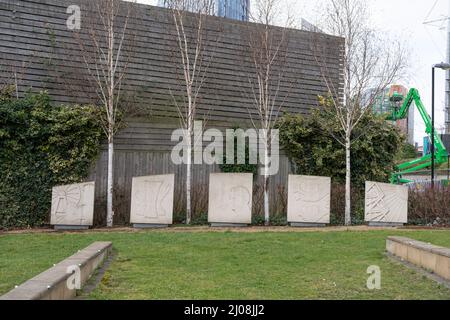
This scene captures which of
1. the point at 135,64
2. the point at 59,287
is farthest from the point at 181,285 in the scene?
the point at 135,64

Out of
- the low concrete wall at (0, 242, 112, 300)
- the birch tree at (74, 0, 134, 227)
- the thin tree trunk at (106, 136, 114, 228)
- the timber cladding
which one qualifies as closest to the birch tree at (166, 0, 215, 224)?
the timber cladding

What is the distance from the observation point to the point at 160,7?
59.3 ft

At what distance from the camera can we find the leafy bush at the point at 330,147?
1800 centimetres

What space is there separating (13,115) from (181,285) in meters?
10.4

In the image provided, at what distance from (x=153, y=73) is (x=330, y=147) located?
7.09 meters

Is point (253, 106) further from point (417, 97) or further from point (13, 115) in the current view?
point (417, 97)

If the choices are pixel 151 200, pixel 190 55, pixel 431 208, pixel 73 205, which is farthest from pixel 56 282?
pixel 431 208

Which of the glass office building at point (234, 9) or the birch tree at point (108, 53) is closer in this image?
the birch tree at point (108, 53)

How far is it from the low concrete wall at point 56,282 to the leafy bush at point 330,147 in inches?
455

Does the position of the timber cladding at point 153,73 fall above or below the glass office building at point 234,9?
below

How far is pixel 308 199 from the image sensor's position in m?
15.1

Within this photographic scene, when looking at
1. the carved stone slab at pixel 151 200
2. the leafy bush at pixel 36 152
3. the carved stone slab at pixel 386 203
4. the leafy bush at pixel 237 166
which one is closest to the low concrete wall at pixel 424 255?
the carved stone slab at pixel 386 203

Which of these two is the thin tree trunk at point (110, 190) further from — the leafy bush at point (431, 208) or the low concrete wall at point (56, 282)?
the leafy bush at point (431, 208)

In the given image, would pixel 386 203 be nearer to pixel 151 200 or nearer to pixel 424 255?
pixel 151 200
